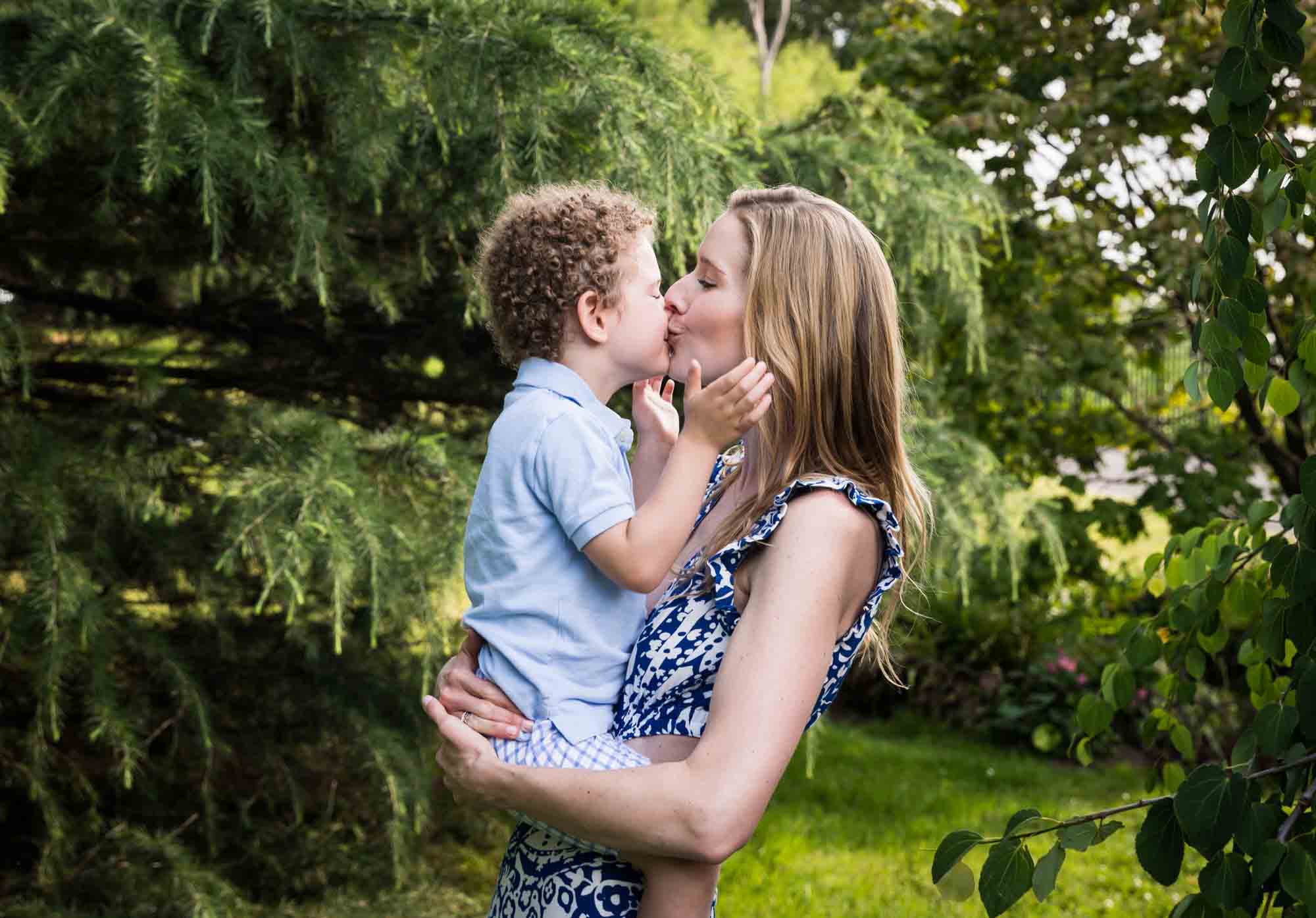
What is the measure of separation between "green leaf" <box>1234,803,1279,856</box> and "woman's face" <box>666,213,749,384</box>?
81 cm

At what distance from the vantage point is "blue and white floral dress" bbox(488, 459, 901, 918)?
59.1 inches

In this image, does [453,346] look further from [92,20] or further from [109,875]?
[109,875]

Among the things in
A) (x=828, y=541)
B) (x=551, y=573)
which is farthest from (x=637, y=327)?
(x=828, y=541)

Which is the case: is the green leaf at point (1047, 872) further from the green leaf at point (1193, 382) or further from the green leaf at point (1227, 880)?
the green leaf at point (1193, 382)

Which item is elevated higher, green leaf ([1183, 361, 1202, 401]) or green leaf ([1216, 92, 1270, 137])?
green leaf ([1216, 92, 1270, 137])

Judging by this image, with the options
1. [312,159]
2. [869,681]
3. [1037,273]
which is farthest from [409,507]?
[869,681]

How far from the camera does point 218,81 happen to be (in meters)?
2.96

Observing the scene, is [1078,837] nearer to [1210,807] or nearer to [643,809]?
[1210,807]

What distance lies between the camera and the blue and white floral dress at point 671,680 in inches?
59.1

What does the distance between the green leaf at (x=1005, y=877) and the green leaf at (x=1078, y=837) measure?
0.15ft

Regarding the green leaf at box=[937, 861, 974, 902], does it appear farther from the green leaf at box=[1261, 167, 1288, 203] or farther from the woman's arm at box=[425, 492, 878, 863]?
the green leaf at box=[1261, 167, 1288, 203]

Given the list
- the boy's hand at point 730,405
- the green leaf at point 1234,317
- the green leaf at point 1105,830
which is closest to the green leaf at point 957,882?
the green leaf at point 1105,830

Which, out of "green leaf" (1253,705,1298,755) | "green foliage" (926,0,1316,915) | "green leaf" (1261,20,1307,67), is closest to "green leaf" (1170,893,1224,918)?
"green foliage" (926,0,1316,915)

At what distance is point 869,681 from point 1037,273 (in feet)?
8.96
